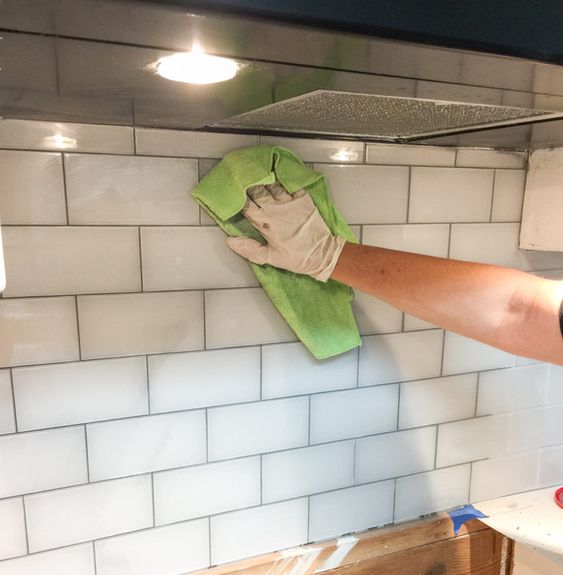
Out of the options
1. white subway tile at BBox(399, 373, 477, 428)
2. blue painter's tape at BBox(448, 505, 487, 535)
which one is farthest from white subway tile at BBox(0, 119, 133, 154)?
blue painter's tape at BBox(448, 505, 487, 535)

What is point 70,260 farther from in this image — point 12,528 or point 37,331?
point 12,528

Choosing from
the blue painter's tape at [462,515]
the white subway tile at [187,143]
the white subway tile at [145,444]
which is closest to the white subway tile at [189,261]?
the white subway tile at [187,143]

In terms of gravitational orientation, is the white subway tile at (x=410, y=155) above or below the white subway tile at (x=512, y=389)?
above

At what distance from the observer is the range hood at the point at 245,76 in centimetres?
32

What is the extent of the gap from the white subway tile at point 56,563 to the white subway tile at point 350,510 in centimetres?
39

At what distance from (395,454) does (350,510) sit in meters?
0.14

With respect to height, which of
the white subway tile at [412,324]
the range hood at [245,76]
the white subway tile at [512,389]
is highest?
the range hood at [245,76]

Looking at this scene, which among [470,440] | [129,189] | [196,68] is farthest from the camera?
[470,440]

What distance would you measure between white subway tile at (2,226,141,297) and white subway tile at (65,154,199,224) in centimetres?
3

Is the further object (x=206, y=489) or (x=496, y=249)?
(x=496, y=249)

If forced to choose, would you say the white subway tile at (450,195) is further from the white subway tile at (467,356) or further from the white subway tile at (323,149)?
the white subway tile at (467,356)

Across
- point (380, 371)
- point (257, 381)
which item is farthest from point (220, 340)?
point (380, 371)

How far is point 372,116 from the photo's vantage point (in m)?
0.68

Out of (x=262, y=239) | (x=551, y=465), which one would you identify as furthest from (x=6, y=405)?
(x=551, y=465)
